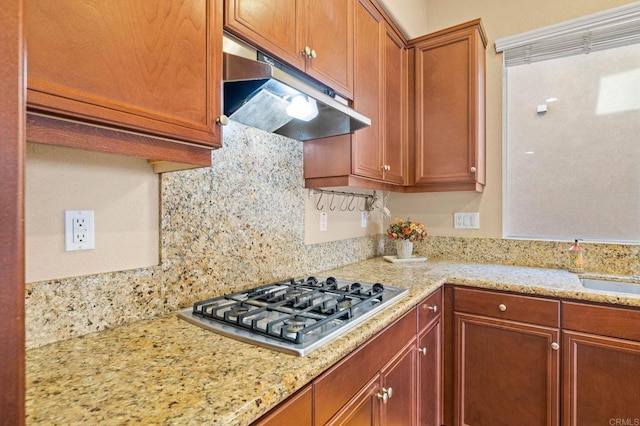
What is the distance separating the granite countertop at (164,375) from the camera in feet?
2.02

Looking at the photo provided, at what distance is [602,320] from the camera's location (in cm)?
151

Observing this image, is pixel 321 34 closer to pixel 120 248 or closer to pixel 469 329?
pixel 120 248

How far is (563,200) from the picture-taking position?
2176mm

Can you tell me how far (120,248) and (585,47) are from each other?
2837 millimetres

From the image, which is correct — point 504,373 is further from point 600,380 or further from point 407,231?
point 407,231

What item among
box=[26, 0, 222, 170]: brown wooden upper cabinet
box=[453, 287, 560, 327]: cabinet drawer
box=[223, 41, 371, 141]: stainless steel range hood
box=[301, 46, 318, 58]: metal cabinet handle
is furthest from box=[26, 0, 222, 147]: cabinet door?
box=[453, 287, 560, 327]: cabinet drawer

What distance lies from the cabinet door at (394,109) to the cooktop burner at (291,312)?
925 mm

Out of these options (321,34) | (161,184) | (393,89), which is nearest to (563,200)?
(393,89)

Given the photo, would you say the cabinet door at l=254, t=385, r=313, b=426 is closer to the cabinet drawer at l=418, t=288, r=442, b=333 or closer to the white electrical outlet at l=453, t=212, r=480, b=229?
the cabinet drawer at l=418, t=288, r=442, b=333

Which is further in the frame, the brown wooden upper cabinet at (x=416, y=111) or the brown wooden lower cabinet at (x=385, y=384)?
the brown wooden upper cabinet at (x=416, y=111)

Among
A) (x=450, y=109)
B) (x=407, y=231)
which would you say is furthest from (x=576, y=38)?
(x=407, y=231)

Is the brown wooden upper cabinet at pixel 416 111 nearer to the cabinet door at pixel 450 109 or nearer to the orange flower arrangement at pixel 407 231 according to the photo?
the cabinet door at pixel 450 109

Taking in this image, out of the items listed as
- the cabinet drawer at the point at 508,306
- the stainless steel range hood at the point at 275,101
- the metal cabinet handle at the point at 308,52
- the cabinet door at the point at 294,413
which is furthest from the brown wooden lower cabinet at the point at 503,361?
the metal cabinet handle at the point at 308,52

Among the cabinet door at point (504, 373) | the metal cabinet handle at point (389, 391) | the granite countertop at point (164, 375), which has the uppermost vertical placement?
the granite countertop at point (164, 375)
